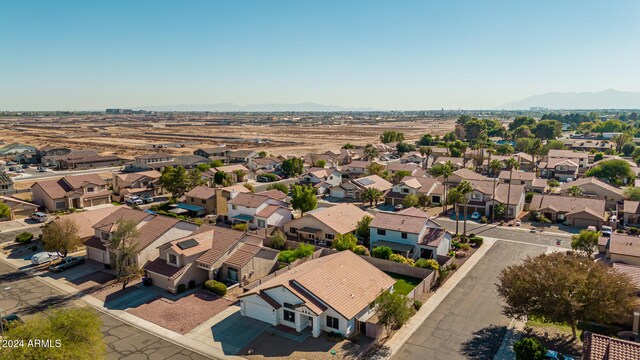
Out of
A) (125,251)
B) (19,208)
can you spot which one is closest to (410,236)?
(125,251)

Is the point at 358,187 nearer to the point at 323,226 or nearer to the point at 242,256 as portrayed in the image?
the point at 323,226

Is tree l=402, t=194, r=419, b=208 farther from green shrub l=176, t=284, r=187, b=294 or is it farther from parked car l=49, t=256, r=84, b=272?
parked car l=49, t=256, r=84, b=272

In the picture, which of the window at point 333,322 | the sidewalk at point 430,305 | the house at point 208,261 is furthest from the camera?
the house at point 208,261

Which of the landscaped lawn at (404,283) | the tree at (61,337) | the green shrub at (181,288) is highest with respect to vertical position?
the tree at (61,337)

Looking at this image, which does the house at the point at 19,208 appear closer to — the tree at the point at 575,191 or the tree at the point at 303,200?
the tree at the point at 303,200

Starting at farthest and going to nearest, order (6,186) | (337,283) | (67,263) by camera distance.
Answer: (6,186)
(67,263)
(337,283)

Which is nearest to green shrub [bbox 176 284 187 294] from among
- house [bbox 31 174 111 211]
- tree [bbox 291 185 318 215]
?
tree [bbox 291 185 318 215]

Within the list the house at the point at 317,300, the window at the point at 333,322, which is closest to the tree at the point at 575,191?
the house at the point at 317,300
